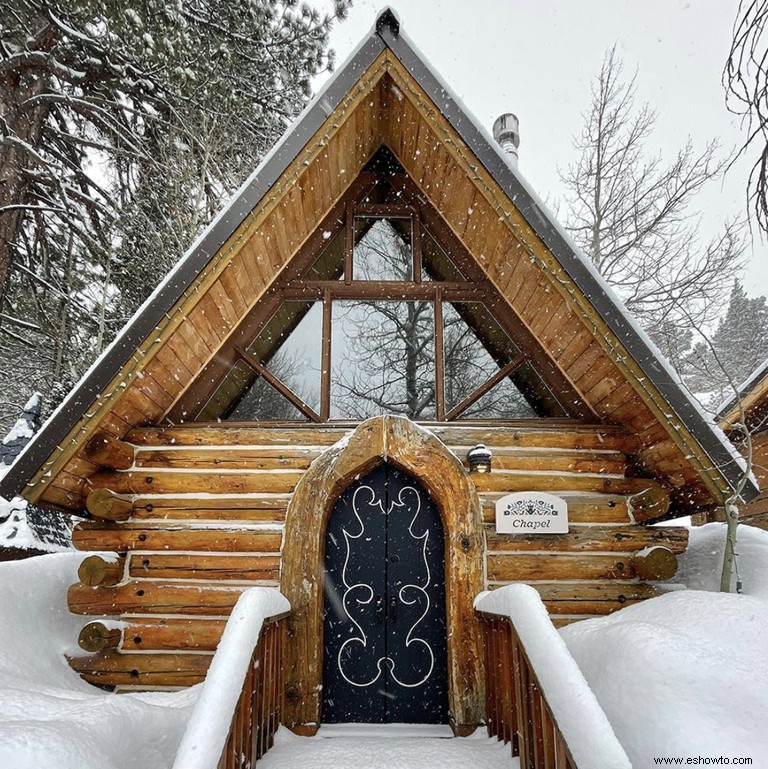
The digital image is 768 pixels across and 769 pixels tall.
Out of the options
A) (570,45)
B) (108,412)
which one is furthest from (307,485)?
(570,45)

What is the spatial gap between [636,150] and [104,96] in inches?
508

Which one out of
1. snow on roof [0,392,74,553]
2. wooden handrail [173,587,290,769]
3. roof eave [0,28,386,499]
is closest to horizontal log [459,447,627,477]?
wooden handrail [173,587,290,769]

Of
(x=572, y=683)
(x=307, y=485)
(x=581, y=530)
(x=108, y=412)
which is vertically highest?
(x=108, y=412)

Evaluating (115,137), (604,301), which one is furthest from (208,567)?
(115,137)

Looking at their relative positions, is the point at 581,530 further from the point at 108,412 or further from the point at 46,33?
the point at 46,33

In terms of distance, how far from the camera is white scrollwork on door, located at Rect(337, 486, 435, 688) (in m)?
5.16

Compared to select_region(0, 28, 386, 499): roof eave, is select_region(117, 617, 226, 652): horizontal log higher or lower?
lower

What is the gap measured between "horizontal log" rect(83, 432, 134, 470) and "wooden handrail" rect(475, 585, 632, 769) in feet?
12.1

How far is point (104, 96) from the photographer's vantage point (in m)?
9.80

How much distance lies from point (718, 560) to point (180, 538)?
5332 millimetres

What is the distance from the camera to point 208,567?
5164 mm

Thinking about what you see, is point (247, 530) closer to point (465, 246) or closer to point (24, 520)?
point (465, 246)

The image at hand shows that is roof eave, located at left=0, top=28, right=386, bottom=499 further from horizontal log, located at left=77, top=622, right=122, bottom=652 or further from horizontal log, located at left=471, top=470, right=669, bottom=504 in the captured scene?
horizontal log, located at left=471, top=470, right=669, bottom=504
